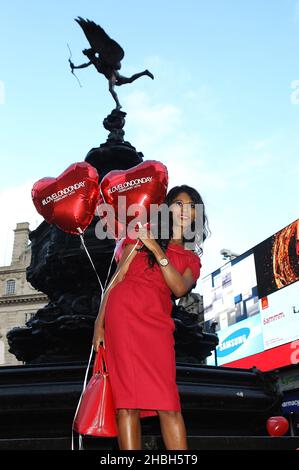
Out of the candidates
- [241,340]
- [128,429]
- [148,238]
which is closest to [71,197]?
[148,238]

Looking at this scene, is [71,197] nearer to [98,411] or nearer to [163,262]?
[163,262]

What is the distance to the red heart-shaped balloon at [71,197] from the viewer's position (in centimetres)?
332

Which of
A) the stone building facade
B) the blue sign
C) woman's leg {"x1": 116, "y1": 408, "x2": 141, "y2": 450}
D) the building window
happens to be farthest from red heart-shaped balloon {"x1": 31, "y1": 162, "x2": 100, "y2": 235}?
the building window

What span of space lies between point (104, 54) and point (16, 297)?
97.1 ft

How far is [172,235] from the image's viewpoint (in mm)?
2486

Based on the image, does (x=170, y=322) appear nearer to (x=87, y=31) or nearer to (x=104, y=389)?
(x=104, y=389)

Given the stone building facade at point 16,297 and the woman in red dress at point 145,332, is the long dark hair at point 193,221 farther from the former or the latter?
the stone building facade at point 16,297

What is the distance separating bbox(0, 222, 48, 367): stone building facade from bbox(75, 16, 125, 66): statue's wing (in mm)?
27770

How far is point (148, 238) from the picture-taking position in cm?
224

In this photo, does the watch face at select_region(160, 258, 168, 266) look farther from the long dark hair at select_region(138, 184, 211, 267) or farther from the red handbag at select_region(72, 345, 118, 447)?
the red handbag at select_region(72, 345, 118, 447)

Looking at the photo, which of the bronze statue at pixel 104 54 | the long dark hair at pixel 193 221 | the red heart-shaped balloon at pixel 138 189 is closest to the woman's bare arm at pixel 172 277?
the long dark hair at pixel 193 221

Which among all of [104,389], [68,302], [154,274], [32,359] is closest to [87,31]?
[68,302]
